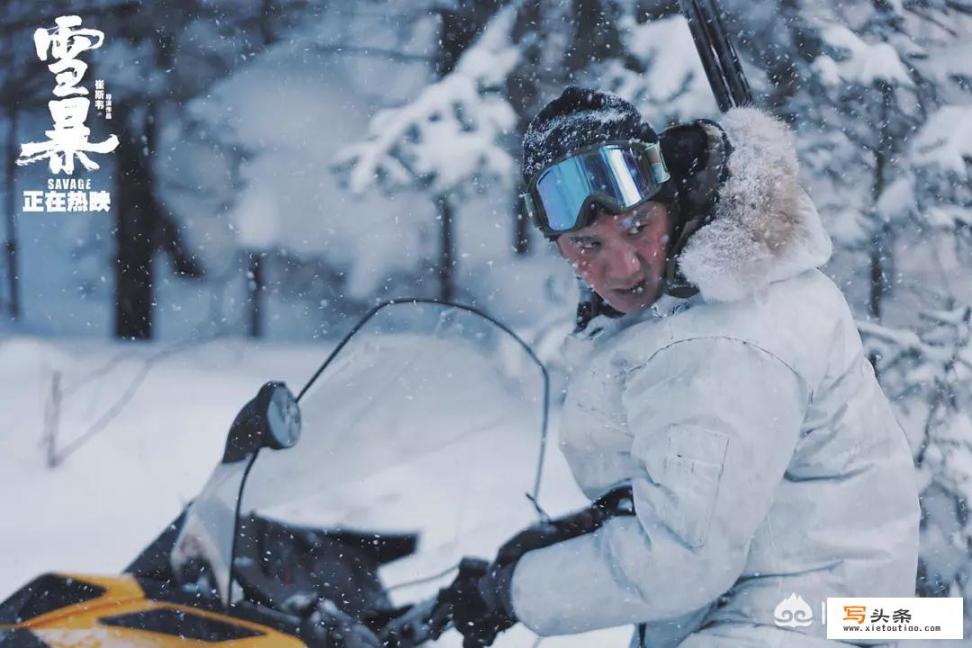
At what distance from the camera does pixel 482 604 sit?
1.46m

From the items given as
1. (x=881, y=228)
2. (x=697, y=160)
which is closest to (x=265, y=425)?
(x=697, y=160)

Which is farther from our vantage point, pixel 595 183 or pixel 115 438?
pixel 115 438

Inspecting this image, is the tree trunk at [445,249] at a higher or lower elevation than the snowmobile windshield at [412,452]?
higher

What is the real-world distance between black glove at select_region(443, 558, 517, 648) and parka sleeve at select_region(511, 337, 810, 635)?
0.68 ft

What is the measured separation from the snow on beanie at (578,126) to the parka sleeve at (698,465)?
350 millimetres

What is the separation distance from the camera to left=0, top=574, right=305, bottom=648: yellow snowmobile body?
1596 millimetres

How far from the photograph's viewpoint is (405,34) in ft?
5.75

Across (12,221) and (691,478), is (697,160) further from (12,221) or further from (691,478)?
(12,221)

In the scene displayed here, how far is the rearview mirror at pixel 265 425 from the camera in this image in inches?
68.0

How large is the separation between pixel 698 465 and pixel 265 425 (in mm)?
924

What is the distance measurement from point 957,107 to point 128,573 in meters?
1.87

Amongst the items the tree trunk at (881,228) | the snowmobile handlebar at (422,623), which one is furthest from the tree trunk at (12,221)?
the tree trunk at (881,228)

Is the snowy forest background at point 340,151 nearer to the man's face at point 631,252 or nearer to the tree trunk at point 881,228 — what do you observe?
the tree trunk at point 881,228

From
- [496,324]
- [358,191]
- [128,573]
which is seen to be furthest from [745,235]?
[128,573]
